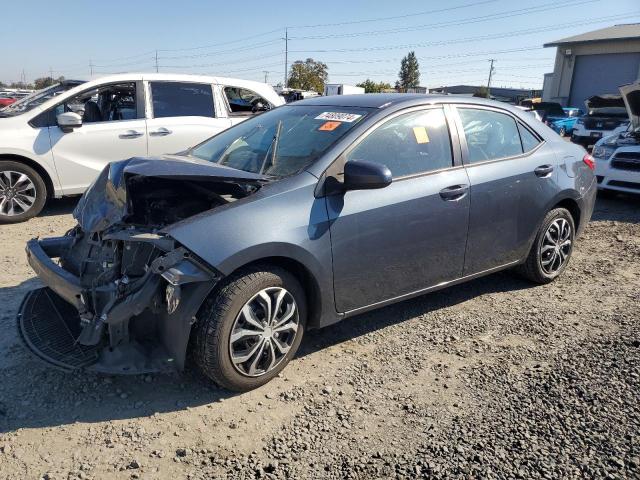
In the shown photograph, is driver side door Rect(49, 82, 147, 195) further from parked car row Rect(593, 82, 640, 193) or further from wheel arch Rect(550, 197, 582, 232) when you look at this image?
parked car row Rect(593, 82, 640, 193)

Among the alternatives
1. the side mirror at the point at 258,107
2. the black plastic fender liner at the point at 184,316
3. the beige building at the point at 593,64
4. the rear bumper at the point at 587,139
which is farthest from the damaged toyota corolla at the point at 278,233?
the beige building at the point at 593,64

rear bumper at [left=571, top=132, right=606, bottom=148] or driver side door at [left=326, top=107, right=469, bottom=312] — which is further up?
driver side door at [left=326, top=107, right=469, bottom=312]

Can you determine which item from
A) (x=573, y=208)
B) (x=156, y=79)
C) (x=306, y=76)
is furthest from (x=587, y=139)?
(x=306, y=76)

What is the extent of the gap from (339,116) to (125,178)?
1.50m

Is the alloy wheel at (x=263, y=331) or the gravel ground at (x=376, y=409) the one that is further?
the alloy wheel at (x=263, y=331)

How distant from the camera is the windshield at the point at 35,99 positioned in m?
6.51

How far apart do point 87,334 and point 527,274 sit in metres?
3.67

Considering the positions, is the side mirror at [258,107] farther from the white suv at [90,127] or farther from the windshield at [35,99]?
the windshield at [35,99]

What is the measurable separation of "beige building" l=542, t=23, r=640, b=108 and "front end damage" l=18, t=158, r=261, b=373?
3693 cm

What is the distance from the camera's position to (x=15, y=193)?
6.34m

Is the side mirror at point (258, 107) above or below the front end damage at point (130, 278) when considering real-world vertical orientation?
above

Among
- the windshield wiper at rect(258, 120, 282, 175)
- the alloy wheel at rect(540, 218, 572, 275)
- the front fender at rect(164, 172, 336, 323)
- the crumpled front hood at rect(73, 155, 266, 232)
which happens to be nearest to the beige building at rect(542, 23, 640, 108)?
the alloy wheel at rect(540, 218, 572, 275)

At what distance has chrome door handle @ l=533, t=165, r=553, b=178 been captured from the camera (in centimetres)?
433

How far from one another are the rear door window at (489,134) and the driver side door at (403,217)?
21cm
